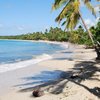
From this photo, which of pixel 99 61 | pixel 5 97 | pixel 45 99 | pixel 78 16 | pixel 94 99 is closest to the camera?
pixel 94 99

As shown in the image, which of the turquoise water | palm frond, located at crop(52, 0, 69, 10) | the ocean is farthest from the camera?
the turquoise water

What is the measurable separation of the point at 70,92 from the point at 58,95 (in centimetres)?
66

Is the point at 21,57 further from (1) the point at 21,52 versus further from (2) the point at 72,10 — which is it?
(2) the point at 72,10

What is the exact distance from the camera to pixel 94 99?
12.2m

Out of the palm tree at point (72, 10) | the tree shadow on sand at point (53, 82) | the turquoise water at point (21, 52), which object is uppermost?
the palm tree at point (72, 10)

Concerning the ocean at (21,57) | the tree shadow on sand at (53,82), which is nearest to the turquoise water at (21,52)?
the ocean at (21,57)

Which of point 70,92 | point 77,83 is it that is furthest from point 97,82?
point 70,92

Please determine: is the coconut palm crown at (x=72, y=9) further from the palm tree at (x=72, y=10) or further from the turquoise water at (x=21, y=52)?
the turquoise water at (x=21, y=52)

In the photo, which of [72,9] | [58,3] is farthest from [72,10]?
[58,3]

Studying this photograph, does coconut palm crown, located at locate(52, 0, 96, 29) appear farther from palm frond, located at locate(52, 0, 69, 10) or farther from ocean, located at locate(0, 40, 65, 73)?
ocean, located at locate(0, 40, 65, 73)

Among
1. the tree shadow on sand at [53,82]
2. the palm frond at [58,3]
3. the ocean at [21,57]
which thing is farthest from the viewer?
the ocean at [21,57]

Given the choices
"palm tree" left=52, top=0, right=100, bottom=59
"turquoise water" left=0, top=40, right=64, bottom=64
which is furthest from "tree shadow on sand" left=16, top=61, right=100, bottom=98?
"turquoise water" left=0, top=40, right=64, bottom=64

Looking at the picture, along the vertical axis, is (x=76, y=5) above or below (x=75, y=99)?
above

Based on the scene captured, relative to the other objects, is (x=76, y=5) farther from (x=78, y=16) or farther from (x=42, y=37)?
(x=42, y=37)
